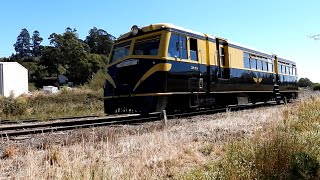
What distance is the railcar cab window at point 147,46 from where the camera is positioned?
12.7m

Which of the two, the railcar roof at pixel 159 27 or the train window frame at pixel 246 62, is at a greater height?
the railcar roof at pixel 159 27

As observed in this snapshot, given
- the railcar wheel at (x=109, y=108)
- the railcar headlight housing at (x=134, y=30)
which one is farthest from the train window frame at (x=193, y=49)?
the railcar wheel at (x=109, y=108)

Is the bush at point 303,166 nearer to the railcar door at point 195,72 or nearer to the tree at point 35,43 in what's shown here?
the railcar door at point 195,72

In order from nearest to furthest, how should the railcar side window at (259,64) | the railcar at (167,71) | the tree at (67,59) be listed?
the railcar at (167,71)
the railcar side window at (259,64)
the tree at (67,59)

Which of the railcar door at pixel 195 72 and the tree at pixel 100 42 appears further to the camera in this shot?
the tree at pixel 100 42

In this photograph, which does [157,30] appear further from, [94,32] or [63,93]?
[94,32]

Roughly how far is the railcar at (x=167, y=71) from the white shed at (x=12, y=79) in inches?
1341

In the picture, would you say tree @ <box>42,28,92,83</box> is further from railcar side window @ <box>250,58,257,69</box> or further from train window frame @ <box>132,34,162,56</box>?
train window frame @ <box>132,34,162,56</box>

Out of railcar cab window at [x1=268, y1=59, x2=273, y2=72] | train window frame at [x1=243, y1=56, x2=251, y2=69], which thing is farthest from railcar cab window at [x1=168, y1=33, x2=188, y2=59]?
railcar cab window at [x1=268, y1=59, x2=273, y2=72]

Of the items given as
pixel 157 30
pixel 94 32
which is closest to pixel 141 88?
pixel 157 30

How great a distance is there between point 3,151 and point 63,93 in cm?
3212

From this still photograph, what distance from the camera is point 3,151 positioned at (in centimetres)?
680

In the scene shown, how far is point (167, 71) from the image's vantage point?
12305mm

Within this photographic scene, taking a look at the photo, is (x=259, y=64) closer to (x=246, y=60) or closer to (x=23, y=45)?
(x=246, y=60)
